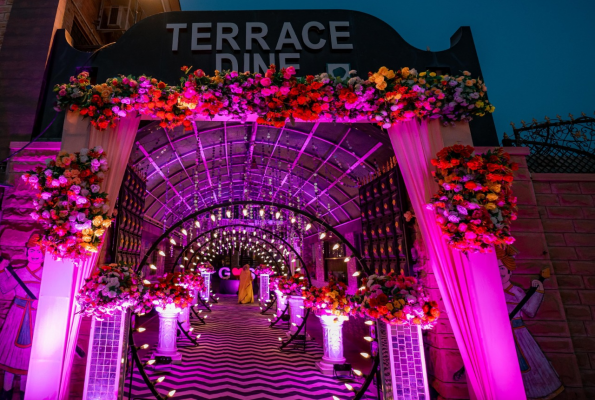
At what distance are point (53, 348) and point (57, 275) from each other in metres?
0.89

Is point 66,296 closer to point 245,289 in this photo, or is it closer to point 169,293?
point 169,293

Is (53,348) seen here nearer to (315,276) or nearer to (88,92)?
(88,92)

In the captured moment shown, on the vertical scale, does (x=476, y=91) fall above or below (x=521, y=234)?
above

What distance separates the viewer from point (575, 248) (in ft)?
15.7

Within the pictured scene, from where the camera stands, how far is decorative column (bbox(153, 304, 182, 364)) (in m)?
6.50

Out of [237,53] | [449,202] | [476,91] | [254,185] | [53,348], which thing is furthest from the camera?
[254,185]

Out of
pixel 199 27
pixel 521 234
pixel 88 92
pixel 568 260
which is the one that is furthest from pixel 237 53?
pixel 568 260

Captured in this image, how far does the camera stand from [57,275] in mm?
3877

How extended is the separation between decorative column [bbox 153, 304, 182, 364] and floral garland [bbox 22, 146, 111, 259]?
3.40m

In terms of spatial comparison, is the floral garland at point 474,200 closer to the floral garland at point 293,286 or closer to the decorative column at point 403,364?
Answer: the decorative column at point 403,364

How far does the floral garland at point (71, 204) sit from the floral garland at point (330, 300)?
3911mm

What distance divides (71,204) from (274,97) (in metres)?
3.07

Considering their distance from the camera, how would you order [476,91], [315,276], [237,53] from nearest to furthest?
[476,91] < [237,53] < [315,276]

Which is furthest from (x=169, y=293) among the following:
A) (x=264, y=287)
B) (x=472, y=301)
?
(x=264, y=287)
